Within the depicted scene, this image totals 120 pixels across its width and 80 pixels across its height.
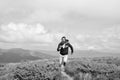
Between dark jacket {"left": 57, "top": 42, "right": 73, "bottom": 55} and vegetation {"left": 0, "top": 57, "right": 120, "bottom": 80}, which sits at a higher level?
dark jacket {"left": 57, "top": 42, "right": 73, "bottom": 55}

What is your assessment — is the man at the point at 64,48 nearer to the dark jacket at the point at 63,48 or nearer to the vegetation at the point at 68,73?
the dark jacket at the point at 63,48

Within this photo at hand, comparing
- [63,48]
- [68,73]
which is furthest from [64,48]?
[68,73]

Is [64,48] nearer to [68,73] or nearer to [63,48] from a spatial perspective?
[63,48]

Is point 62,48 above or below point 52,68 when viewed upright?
above

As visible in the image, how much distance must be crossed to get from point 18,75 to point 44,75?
1.80 m

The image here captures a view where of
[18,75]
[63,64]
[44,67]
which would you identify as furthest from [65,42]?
[18,75]

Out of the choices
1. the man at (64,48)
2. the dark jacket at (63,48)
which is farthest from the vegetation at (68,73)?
the dark jacket at (63,48)

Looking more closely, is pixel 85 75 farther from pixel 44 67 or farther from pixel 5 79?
pixel 5 79

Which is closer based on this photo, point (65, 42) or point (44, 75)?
point (44, 75)

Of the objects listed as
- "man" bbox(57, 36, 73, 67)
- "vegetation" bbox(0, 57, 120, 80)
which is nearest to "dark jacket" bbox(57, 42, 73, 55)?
"man" bbox(57, 36, 73, 67)

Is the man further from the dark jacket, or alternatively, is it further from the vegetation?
the vegetation

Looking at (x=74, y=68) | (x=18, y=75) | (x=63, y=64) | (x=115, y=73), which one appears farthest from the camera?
(x=63, y=64)

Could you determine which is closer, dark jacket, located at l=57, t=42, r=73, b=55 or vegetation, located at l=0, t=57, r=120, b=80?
vegetation, located at l=0, t=57, r=120, b=80

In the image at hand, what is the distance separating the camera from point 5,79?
13602 mm
